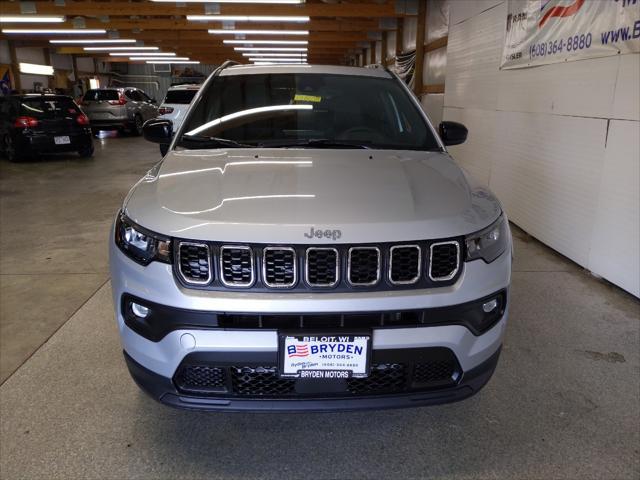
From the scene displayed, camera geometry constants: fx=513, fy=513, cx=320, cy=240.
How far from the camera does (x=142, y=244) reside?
5.83 feet

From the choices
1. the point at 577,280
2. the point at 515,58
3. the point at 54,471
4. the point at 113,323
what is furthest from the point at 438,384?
the point at 515,58

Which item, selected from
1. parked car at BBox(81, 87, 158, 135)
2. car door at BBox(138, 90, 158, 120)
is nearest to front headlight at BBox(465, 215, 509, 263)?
parked car at BBox(81, 87, 158, 135)

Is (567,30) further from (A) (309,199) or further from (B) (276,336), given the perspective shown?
(B) (276,336)

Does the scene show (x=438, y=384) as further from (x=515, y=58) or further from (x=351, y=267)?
(x=515, y=58)

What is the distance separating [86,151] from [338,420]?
433 inches

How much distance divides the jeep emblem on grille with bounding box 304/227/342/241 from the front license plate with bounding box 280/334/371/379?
315 millimetres

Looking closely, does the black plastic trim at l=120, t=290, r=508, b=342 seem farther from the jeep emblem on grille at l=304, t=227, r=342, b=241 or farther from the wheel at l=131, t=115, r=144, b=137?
the wheel at l=131, t=115, r=144, b=137

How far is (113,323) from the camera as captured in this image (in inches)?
125

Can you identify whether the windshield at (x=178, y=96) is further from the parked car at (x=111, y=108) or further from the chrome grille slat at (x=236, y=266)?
the chrome grille slat at (x=236, y=266)

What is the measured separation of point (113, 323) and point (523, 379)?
2381 mm

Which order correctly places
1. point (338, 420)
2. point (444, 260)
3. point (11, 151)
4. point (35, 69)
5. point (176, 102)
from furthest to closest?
point (35, 69) < point (176, 102) < point (11, 151) < point (338, 420) < point (444, 260)

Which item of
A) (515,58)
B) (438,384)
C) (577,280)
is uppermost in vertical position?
(515,58)

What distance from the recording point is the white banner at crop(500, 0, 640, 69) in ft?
11.7

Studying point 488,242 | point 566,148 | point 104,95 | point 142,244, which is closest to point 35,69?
point 104,95
